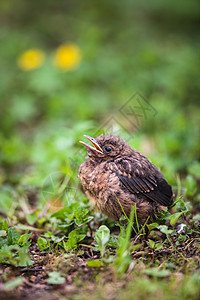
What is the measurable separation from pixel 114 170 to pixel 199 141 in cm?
221

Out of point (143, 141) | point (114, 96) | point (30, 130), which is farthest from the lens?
point (114, 96)

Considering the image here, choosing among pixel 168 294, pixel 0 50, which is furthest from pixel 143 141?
pixel 0 50

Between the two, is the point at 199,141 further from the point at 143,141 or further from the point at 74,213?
the point at 74,213

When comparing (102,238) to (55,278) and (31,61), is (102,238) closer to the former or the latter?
(55,278)

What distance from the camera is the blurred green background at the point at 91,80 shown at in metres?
4.35

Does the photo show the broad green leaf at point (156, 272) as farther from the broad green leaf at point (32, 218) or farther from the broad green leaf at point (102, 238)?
the broad green leaf at point (32, 218)

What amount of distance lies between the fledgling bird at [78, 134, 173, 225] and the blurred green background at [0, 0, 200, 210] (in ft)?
1.08

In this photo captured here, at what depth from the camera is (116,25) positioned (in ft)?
30.0

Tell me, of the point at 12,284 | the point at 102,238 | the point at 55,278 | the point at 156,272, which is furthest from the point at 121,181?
the point at 12,284

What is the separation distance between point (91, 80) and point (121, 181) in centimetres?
455

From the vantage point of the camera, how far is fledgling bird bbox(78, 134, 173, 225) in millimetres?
2586

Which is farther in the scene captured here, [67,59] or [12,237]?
[67,59]

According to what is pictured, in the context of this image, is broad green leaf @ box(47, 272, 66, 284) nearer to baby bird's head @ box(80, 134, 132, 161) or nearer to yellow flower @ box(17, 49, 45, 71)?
baby bird's head @ box(80, 134, 132, 161)

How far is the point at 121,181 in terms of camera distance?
2.60 metres
